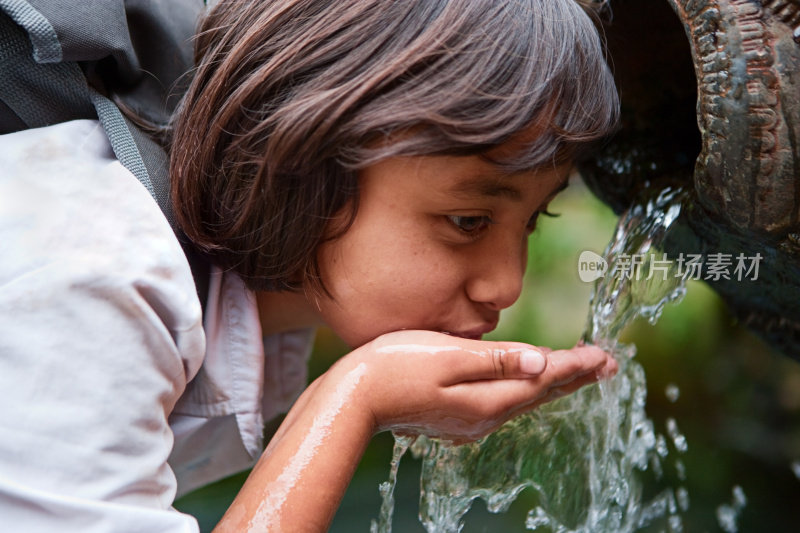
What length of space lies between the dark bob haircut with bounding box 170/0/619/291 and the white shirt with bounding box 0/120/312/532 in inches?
5.4

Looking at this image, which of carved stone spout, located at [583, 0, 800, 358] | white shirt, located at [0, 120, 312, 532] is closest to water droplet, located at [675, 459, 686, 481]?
carved stone spout, located at [583, 0, 800, 358]

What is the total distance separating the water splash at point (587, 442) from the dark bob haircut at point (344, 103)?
10.3 inches

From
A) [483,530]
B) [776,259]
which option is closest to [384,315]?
[776,259]

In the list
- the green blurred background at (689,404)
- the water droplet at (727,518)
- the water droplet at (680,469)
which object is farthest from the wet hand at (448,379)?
the water droplet at (680,469)

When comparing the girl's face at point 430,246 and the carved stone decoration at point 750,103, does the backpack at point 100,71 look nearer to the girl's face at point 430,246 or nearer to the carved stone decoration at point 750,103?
the girl's face at point 430,246

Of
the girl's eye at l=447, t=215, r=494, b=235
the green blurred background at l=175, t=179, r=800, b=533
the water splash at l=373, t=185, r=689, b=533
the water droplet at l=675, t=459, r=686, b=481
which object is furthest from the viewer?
the water droplet at l=675, t=459, r=686, b=481

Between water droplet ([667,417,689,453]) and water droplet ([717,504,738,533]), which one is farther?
water droplet ([717,504,738,533])

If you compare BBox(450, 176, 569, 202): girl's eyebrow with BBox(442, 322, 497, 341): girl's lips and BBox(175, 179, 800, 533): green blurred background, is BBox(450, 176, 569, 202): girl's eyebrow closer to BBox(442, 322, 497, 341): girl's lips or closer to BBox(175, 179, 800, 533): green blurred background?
BBox(442, 322, 497, 341): girl's lips

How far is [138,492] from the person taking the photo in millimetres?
845

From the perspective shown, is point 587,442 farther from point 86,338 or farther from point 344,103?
point 86,338

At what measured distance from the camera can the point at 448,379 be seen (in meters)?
0.99

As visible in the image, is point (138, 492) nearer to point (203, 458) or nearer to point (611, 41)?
point (203, 458)

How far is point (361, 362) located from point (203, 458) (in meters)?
0.48

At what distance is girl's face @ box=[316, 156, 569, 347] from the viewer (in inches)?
38.3
